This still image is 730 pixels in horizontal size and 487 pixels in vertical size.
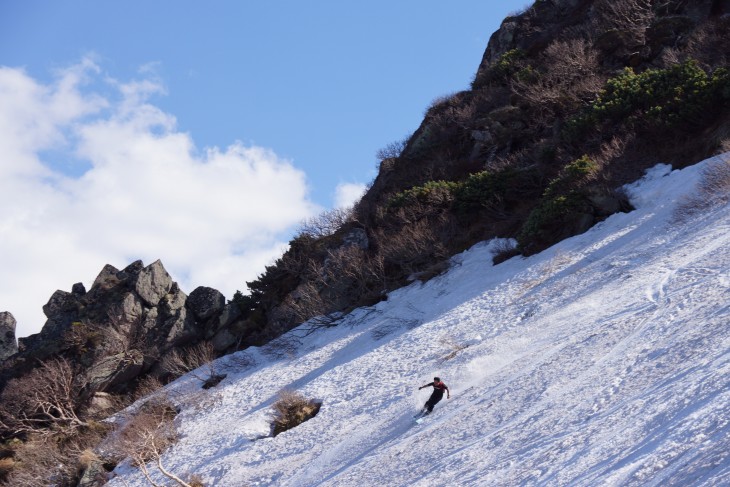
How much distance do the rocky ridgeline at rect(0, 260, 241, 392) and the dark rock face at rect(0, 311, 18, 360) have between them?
369 mm

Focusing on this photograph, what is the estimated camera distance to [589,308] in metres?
18.7

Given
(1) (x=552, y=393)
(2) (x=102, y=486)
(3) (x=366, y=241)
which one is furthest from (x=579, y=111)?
(2) (x=102, y=486)

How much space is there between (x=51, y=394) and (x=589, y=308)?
74.0 feet

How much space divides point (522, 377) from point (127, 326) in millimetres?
22205

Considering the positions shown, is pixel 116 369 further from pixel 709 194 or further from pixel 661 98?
pixel 661 98

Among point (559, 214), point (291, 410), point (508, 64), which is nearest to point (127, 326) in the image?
point (291, 410)

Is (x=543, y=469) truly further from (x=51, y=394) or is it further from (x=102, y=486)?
(x=51, y=394)

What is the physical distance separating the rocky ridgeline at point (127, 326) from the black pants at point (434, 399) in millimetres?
17130

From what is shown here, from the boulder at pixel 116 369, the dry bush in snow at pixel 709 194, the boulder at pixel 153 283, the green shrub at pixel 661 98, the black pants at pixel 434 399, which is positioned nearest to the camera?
the black pants at pixel 434 399

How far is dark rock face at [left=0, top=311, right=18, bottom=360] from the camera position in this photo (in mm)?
37156

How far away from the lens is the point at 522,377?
1602 cm

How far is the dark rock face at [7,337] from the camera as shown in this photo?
37.2 m

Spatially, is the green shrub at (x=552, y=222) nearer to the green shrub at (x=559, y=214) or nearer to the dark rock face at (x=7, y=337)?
the green shrub at (x=559, y=214)

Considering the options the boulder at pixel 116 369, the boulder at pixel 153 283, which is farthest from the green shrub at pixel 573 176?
the boulder at pixel 116 369
